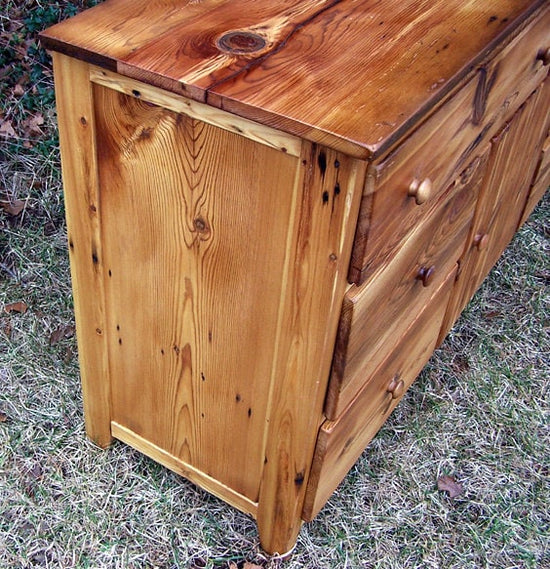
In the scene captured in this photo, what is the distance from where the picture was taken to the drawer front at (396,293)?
1632mm

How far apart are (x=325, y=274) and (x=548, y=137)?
1.61 metres

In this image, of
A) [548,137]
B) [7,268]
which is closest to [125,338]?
[7,268]

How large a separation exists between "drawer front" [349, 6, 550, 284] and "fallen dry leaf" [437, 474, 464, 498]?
2.94 ft

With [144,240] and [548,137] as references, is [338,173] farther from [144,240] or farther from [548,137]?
[548,137]

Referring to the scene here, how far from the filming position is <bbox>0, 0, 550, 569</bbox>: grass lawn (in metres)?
2.10

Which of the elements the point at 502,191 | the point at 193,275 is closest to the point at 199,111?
the point at 193,275

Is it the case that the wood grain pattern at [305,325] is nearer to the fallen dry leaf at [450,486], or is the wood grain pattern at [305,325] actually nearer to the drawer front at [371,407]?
the drawer front at [371,407]

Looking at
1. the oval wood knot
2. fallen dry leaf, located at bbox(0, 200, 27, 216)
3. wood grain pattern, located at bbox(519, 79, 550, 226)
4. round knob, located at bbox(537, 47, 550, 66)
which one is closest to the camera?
the oval wood knot

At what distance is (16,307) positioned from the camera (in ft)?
8.75

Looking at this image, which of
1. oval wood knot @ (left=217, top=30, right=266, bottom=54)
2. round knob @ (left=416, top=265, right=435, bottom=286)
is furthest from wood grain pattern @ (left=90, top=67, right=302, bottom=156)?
round knob @ (left=416, top=265, right=435, bottom=286)

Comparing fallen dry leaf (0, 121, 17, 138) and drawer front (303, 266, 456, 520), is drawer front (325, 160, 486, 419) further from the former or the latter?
fallen dry leaf (0, 121, 17, 138)

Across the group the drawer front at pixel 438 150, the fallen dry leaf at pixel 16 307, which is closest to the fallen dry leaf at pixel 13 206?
the fallen dry leaf at pixel 16 307

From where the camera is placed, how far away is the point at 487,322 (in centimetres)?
281

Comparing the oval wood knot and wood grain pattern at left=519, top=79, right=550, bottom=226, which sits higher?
the oval wood knot
